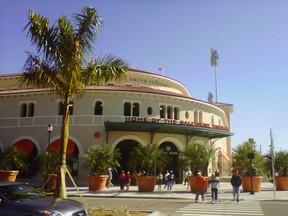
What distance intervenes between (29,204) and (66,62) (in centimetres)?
689

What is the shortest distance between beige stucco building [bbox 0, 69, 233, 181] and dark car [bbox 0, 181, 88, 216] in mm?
21671

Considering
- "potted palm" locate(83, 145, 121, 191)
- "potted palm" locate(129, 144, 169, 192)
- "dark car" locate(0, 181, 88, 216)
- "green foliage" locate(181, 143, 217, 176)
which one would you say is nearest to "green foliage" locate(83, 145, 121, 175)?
"potted palm" locate(83, 145, 121, 191)

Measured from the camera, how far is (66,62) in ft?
46.1

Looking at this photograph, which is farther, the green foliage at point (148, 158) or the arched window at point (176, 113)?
the arched window at point (176, 113)

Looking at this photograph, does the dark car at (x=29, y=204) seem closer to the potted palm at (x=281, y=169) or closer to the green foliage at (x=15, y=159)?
the green foliage at (x=15, y=159)

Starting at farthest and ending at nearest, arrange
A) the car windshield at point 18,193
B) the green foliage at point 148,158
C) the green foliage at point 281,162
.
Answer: the green foliage at point 281,162 → the green foliage at point 148,158 → the car windshield at point 18,193

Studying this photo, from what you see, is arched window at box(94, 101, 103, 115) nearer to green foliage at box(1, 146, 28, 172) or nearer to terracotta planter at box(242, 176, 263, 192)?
green foliage at box(1, 146, 28, 172)

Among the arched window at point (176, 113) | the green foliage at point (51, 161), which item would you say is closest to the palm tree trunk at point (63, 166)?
the green foliage at point (51, 161)

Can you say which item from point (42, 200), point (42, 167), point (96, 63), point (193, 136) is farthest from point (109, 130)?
point (42, 200)

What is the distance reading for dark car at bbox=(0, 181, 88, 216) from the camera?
837cm

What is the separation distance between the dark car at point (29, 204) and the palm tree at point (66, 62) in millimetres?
3747

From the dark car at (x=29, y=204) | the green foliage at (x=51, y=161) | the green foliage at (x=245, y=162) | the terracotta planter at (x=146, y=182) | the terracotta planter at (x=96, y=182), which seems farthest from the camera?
the green foliage at (x=51, y=161)

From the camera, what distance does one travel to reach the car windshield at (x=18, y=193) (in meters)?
9.12

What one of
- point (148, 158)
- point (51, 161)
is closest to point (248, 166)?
point (148, 158)
